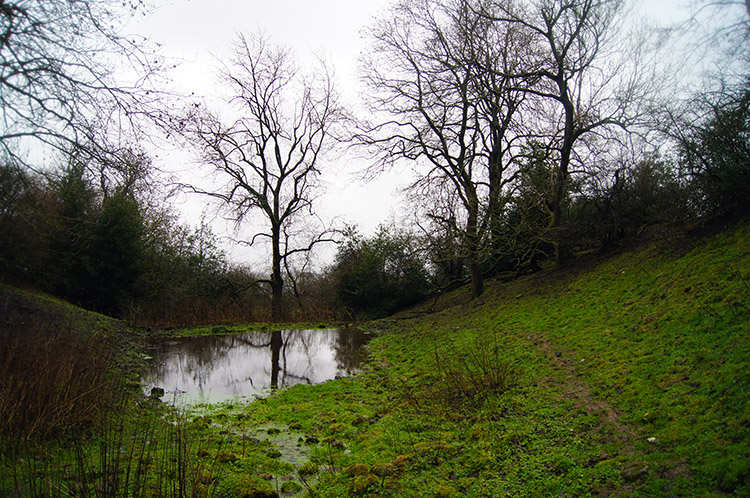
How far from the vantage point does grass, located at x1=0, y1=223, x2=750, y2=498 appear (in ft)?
10.3

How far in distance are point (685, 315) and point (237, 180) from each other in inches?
780

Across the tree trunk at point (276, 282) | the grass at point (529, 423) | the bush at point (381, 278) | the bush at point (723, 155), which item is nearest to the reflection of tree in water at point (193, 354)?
the grass at point (529, 423)

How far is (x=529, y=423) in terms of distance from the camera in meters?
4.39

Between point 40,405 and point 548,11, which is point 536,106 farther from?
point 40,405

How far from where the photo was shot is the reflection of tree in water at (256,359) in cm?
863

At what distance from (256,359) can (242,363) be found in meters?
0.65

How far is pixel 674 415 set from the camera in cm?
353

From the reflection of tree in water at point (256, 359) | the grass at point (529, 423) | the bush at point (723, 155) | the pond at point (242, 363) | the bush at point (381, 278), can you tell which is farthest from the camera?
the bush at point (381, 278)

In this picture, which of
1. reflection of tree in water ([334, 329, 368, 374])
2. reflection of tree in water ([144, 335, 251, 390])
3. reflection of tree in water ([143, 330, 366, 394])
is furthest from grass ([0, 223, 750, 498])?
reflection of tree in water ([144, 335, 251, 390])

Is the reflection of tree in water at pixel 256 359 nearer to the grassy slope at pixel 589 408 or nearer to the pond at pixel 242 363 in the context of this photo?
the pond at pixel 242 363

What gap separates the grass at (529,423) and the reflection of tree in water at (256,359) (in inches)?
57.0

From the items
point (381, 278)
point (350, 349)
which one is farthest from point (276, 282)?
point (350, 349)

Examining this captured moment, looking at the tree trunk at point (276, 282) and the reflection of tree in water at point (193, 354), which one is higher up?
the tree trunk at point (276, 282)

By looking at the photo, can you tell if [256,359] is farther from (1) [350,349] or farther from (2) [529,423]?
(2) [529,423]
